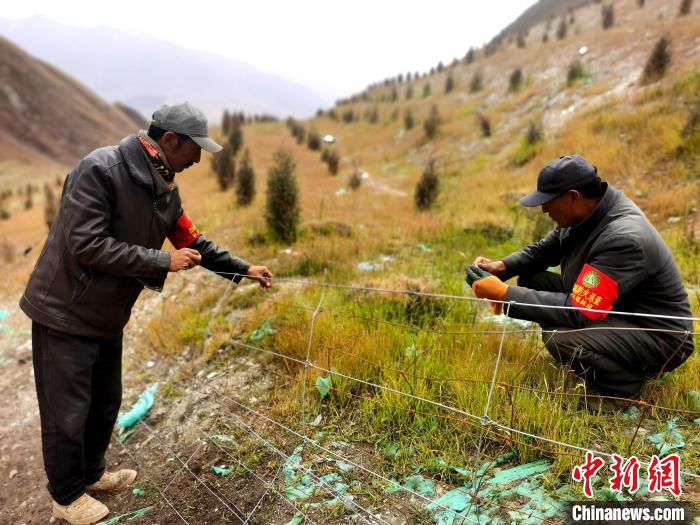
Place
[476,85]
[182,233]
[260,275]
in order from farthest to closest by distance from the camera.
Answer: [476,85] < [260,275] < [182,233]

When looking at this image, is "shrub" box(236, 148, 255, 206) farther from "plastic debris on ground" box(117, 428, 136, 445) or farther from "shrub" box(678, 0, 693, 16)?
"shrub" box(678, 0, 693, 16)

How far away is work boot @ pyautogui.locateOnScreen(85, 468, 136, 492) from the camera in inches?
96.8

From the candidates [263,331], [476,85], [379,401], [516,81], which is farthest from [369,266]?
[476,85]

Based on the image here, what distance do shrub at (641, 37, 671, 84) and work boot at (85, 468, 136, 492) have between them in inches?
460

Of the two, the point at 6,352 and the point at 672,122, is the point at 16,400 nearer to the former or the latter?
the point at 6,352

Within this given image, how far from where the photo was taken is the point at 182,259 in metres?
2.11

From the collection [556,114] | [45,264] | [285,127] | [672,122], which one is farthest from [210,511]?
[285,127]

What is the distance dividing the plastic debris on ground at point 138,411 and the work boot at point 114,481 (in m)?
0.56

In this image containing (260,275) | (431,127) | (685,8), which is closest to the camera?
(260,275)

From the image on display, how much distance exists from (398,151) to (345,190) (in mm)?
6695

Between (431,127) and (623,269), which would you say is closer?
(623,269)

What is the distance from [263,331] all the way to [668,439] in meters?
2.74

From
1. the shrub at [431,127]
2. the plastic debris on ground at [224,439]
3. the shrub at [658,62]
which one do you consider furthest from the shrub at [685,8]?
the plastic debris on ground at [224,439]

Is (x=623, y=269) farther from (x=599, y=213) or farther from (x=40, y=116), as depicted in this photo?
(x=40, y=116)
